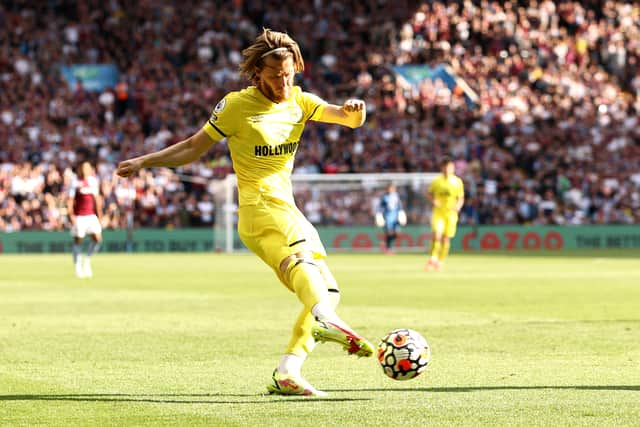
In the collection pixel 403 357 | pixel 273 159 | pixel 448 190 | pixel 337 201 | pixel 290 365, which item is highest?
pixel 273 159

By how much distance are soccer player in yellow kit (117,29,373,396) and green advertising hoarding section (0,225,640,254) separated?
33.3 meters

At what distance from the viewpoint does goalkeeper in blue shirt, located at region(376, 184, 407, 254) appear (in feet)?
133

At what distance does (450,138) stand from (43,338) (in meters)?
33.5

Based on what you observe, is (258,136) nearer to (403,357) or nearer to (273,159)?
(273,159)

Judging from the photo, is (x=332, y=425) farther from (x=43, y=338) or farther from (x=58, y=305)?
(x=58, y=305)

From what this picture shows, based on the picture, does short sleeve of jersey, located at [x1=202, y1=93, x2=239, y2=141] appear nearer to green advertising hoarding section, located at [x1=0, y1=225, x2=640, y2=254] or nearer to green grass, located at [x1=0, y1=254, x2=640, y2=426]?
green grass, located at [x1=0, y1=254, x2=640, y2=426]

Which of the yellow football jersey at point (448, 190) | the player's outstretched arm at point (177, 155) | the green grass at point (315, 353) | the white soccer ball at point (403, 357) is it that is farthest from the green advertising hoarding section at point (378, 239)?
the white soccer ball at point (403, 357)

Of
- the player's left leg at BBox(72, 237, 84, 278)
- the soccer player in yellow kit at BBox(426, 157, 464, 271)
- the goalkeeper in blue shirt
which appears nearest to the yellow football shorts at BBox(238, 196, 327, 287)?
the player's left leg at BBox(72, 237, 84, 278)

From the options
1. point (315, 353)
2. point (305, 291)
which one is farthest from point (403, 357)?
point (315, 353)

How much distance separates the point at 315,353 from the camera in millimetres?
11828

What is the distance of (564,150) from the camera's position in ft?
152

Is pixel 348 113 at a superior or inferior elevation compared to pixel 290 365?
superior

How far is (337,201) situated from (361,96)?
18.1ft

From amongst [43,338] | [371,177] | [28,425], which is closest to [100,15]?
[371,177]
